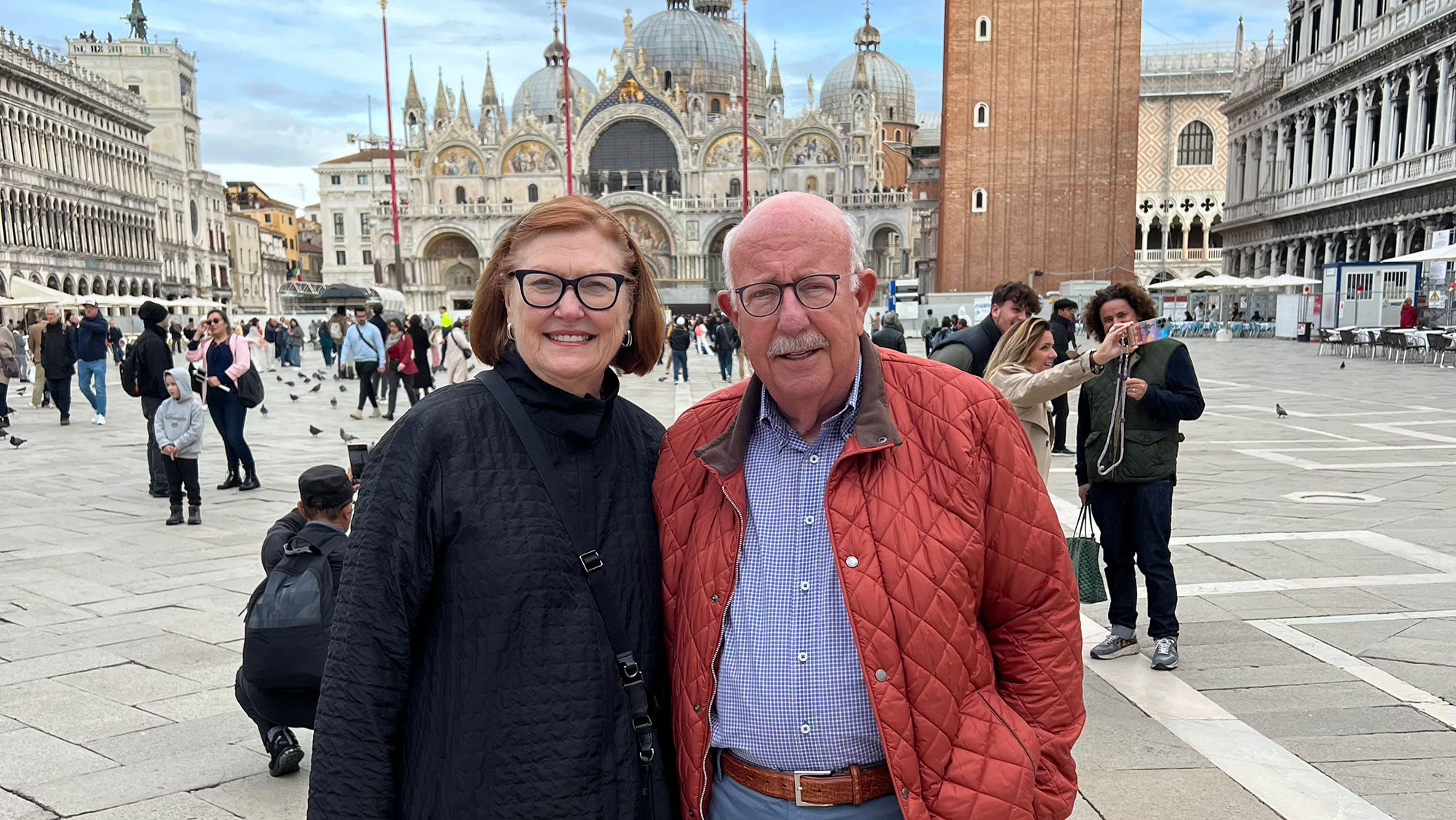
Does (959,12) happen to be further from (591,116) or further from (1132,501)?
(1132,501)

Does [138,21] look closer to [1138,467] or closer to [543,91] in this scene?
[543,91]

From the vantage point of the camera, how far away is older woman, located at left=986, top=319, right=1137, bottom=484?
3.78m

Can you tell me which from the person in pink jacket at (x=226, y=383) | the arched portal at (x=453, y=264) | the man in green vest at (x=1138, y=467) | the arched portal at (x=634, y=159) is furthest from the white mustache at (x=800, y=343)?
the arched portal at (x=634, y=159)

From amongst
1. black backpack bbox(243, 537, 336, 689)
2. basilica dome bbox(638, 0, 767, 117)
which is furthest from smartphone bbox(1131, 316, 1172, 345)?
basilica dome bbox(638, 0, 767, 117)

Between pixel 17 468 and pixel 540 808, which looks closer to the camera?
pixel 540 808

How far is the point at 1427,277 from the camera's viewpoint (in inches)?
993

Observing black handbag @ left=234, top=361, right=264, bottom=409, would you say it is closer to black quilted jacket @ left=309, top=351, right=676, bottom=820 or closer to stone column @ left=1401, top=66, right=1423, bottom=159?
black quilted jacket @ left=309, top=351, right=676, bottom=820

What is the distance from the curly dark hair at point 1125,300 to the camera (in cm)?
398

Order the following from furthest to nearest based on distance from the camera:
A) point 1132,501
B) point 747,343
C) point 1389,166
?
point 1389,166 < point 1132,501 < point 747,343

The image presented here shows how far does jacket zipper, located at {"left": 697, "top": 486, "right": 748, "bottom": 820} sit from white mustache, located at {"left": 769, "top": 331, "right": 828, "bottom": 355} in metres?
0.24

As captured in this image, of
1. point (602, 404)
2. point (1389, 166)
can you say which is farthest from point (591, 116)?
point (602, 404)

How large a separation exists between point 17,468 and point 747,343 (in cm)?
1012

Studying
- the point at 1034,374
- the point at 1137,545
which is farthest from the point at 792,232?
the point at 1137,545

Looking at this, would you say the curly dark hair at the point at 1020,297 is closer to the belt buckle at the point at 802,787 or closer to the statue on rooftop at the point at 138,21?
the belt buckle at the point at 802,787
